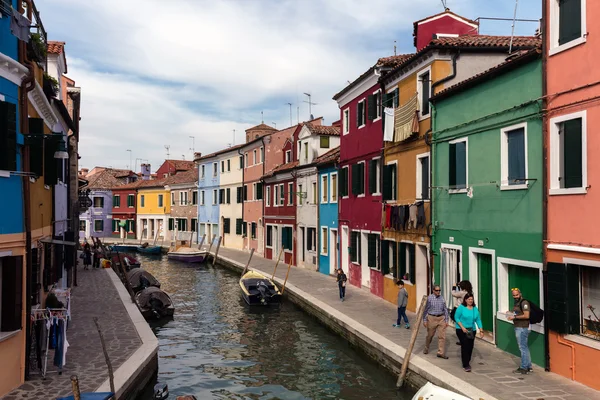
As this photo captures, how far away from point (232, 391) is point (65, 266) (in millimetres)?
10685

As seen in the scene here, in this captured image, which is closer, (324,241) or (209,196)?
(324,241)

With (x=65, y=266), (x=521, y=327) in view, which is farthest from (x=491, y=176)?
(x=65, y=266)

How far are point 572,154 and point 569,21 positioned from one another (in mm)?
2756

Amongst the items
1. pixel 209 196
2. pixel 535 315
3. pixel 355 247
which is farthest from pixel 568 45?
pixel 209 196

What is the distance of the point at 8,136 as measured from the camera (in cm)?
988

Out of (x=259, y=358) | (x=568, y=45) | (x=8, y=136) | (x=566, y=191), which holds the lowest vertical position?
(x=259, y=358)

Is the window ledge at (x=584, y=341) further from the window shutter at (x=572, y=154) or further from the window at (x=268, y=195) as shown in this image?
the window at (x=268, y=195)

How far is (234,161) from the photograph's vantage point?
48.3 metres

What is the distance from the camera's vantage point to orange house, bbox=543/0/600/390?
10.2 meters

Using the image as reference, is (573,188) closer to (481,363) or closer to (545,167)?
(545,167)

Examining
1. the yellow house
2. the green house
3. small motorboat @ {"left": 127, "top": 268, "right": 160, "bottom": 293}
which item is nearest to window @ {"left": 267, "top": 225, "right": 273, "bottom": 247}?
small motorboat @ {"left": 127, "top": 268, "right": 160, "bottom": 293}

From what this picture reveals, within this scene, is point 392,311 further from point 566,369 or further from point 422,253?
point 566,369

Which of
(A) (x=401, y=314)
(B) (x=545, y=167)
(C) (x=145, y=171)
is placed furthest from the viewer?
(C) (x=145, y=171)

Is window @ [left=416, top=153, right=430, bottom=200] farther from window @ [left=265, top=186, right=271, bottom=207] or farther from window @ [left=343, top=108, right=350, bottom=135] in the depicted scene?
window @ [left=265, top=186, right=271, bottom=207]
